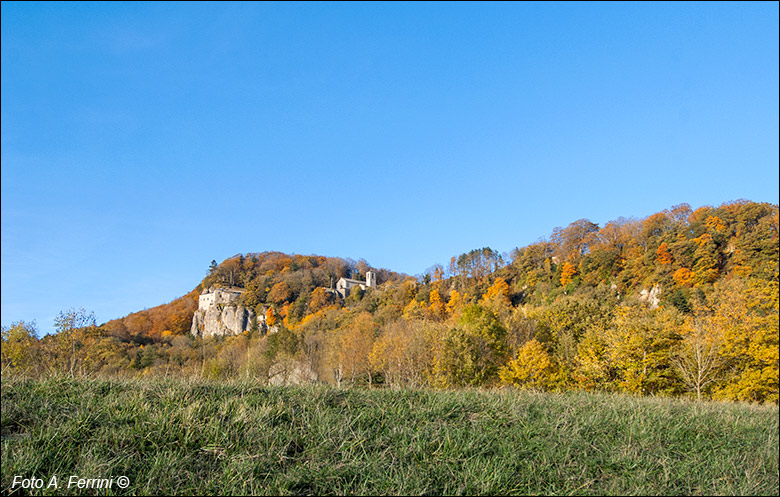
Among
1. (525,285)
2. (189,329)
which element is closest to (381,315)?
(525,285)

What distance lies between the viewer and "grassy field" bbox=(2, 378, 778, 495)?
4.86m

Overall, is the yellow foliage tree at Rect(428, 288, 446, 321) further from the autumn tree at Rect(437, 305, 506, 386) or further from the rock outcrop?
the rock outcrop

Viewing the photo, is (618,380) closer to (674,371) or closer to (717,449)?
(674,371)

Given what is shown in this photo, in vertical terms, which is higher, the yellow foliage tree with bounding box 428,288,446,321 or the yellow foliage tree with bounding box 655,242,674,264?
the yellow foliage tree with bounding box 655,242,674,264

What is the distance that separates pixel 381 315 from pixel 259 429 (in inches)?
2639

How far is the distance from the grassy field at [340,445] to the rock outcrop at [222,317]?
11501 centimetres

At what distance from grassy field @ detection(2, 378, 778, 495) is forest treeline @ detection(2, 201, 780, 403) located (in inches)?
80.5

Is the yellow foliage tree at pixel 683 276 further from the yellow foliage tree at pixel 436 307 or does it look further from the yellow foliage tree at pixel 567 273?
the yellow foliage tree at pixel 436 307

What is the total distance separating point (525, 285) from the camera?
79.1 meters

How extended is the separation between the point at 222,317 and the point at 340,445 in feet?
423

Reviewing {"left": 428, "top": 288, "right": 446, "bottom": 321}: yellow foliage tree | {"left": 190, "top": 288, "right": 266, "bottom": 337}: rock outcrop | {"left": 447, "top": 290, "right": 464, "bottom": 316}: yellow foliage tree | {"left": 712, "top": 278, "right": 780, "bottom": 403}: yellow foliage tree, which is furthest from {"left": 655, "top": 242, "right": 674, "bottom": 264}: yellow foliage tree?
{"left": 190, "top": 288, "right": 266, "bottom": 337}: rock outcrop

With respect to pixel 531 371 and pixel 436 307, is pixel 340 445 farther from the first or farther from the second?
pixel 436 307

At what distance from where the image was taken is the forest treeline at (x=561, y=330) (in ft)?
86.1

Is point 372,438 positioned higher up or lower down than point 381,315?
lower down
